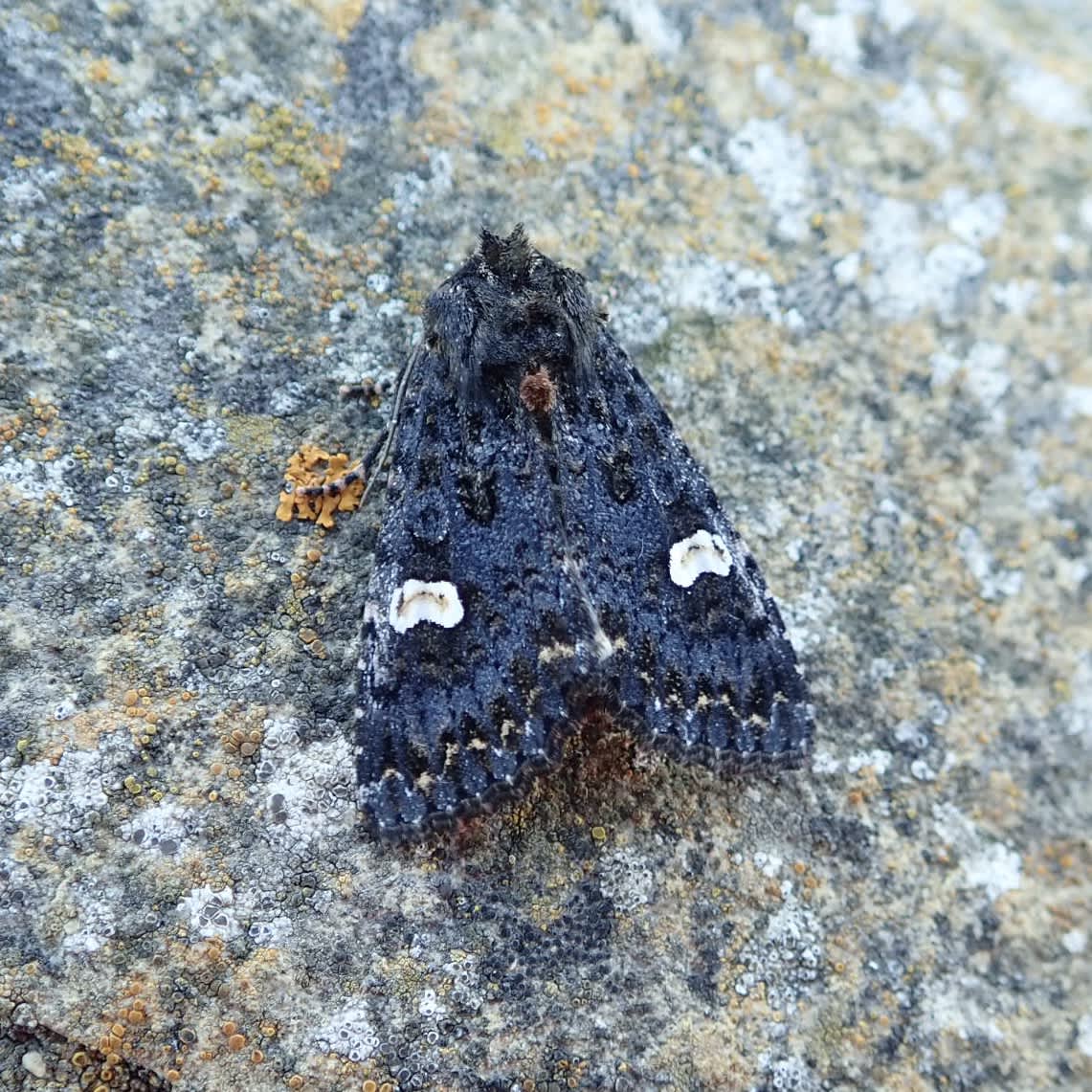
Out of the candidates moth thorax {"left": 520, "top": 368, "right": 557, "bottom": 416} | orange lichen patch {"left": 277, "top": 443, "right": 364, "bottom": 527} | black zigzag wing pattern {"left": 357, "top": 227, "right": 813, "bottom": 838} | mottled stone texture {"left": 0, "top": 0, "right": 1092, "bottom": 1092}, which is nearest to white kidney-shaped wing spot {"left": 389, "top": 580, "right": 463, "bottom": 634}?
black zigzag wing pattern {"left": 357, "top": 227, "right": 813, "bottom": 838}

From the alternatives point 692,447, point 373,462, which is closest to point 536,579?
point 373,462

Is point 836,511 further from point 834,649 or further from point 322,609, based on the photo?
point 322,609

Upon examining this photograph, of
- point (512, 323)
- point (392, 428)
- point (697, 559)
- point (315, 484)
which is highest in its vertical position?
point (512, 323)

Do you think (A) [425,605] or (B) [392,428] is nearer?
(A) [425,605]

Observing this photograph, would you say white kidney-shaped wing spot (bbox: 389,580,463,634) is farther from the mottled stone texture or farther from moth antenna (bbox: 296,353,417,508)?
moth antenna (bbox: 296,353,417,508)

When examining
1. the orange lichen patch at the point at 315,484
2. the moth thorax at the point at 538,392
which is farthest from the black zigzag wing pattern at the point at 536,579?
the orange lichen patch at the point at 315,484

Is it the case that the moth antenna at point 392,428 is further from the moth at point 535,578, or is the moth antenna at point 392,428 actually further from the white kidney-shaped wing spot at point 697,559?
the white kidney-shaped wing spot at point 697,559

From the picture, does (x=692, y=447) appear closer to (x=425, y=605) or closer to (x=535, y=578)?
(x=535, y=578)
